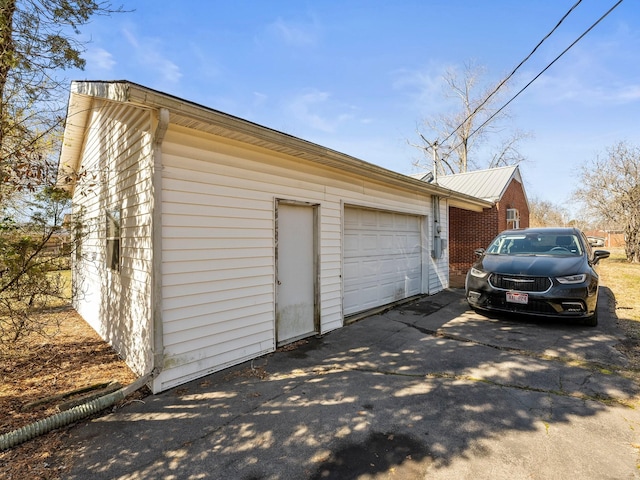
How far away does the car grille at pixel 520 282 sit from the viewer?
5.18 metres

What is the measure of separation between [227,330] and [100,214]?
11.4 ft

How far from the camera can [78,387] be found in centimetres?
361

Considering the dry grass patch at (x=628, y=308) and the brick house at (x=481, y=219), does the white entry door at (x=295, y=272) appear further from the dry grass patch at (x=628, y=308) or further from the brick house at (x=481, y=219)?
the brick house at (x=481, y=219)

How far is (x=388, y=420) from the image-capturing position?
107 inches

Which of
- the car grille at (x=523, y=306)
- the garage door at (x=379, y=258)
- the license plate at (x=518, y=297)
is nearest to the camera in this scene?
the car grille at (x=523, y=306)

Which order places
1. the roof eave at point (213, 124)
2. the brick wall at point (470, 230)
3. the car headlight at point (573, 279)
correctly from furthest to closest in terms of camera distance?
1. the brick wall at point (470, 230)
2. the car headlight at point (573, 279)
3. the roof eave at point (213, 124)

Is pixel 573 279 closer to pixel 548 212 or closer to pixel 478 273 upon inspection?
pixel 478 273

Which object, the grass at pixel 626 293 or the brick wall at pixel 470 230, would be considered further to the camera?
the brick wall at pixel 470 230

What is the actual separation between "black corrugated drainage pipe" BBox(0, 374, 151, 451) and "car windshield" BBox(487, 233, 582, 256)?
6.70 metres

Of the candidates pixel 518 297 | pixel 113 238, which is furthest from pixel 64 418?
pixel 518 297

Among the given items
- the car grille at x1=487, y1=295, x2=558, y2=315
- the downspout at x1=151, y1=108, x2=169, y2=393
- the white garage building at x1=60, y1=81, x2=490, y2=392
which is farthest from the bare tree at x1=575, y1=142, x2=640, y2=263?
the downspout at x1=151, y1=108, x2=169, y2=393

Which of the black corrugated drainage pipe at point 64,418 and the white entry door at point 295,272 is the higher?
the white entry door at point 295,272

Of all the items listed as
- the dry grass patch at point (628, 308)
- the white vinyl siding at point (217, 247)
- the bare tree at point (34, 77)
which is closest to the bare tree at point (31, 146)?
the bare tree at point (34, 77)

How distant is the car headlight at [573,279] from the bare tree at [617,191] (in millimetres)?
17448
